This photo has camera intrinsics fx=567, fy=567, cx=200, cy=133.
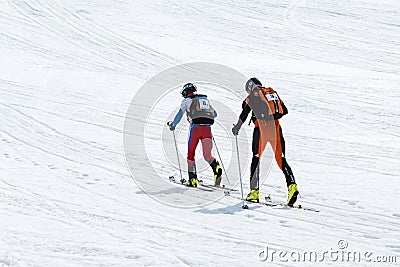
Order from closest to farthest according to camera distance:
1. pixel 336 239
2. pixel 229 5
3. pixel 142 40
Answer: pixel 336 239
pixel 142 40
pixel 229 5

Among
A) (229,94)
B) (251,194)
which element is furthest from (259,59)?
(251,194)

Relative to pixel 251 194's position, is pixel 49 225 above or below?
below

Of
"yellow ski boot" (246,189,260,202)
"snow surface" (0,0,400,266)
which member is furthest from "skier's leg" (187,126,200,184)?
"yellow ski boot" (246,189,260,202)

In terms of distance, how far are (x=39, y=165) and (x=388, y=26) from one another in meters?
18.9

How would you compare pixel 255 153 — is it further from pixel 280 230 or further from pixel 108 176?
pixel 108 176

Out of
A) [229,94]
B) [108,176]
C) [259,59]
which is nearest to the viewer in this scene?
[108,176]

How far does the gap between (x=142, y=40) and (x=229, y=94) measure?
6.08 metres

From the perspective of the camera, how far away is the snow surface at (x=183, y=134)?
6.66 m

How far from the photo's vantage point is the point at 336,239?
682cm

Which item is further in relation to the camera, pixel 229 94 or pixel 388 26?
pixel 388 26

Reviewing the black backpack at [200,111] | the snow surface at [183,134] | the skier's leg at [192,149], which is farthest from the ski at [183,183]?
the black backpack at [200,111]

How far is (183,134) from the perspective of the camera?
42.3ft

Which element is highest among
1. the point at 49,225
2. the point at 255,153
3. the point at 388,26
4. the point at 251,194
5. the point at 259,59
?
the point at 388,26

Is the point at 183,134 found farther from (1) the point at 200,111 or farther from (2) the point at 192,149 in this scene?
(1) the point at 200,111
